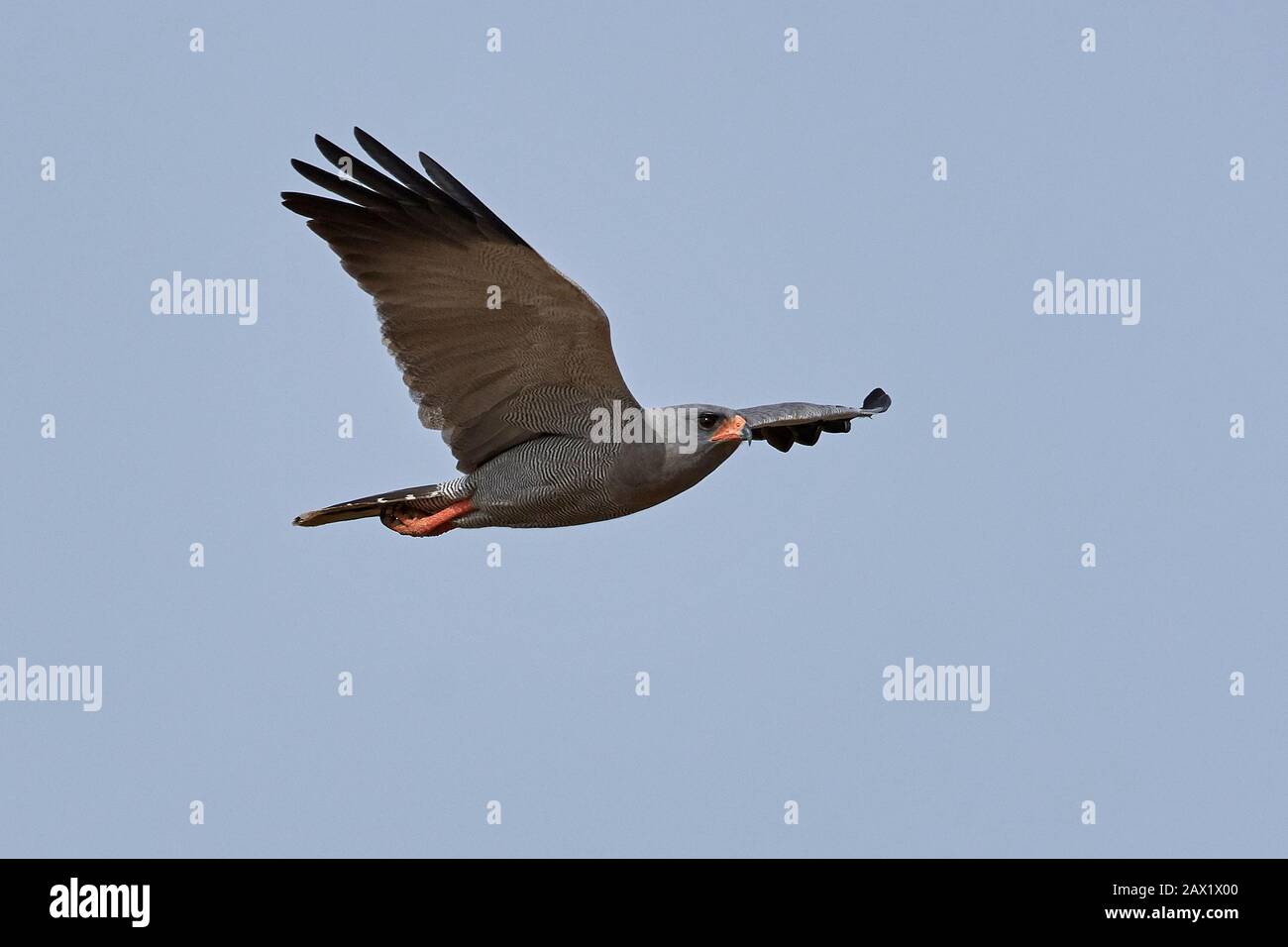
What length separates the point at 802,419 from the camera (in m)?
15.7

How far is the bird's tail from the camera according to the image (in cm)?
1516

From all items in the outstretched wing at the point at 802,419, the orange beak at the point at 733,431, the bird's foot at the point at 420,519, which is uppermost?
the outstretched wing at the point at 802,419

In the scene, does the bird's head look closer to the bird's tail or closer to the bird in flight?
the bird in flight

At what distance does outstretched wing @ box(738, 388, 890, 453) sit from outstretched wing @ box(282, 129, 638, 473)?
48.7 inches

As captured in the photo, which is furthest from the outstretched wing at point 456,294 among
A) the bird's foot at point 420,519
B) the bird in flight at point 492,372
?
the bird's foot at point 420,519

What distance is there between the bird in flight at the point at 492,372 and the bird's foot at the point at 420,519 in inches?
0.4

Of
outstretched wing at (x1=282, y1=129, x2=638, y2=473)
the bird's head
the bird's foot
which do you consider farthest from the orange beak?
the bird's foot

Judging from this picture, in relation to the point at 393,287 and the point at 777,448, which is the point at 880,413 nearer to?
the point at 777,448

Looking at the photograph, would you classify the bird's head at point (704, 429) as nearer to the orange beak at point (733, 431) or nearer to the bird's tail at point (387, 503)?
the orange beak at point (733, 431)

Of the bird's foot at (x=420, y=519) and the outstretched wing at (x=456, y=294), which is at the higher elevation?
the outstretched wing at (x=456, y=294)

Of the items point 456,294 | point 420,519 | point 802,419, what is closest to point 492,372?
point 456,294

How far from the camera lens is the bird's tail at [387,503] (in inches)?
597

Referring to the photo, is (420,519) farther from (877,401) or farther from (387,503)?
(877,401)
